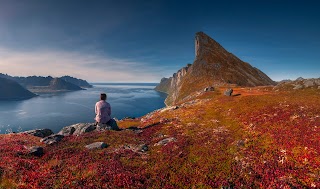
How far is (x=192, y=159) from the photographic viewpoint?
20844mm

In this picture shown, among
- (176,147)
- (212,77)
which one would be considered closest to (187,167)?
(176,147)

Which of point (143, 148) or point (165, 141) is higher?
point (165, 141)

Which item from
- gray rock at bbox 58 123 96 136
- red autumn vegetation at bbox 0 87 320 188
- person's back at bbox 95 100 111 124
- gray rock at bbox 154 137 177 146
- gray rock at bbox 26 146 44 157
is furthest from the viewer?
gray rock at bbox 58 123 96 136

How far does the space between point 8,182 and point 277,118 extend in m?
33.1

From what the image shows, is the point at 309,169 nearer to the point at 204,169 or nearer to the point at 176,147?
the point at 204,169

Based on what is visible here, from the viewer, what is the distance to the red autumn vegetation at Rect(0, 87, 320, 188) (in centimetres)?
1568

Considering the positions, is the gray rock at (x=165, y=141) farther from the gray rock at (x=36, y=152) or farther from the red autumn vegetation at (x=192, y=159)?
the gray rock at (x=36, y=152)

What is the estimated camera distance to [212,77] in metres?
173

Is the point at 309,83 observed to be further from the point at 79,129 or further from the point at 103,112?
the point at 79,129

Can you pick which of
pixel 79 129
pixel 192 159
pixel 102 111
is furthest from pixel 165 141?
pixel 79 129

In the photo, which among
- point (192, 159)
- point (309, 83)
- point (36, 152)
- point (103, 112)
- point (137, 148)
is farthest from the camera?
point (309, 83)

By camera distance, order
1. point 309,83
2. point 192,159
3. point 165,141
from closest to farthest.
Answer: point 192,159 < point 165,141 < point 309,83

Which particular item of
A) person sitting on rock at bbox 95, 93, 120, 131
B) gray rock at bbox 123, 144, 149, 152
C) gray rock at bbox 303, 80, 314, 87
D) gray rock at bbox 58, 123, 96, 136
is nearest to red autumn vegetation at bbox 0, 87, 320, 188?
gray rock at bbox 123, 144, 149, 152

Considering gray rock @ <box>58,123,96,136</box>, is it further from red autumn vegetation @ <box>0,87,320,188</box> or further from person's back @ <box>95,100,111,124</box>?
red autumn vegetation @ <box>0,87,320,188</box>
